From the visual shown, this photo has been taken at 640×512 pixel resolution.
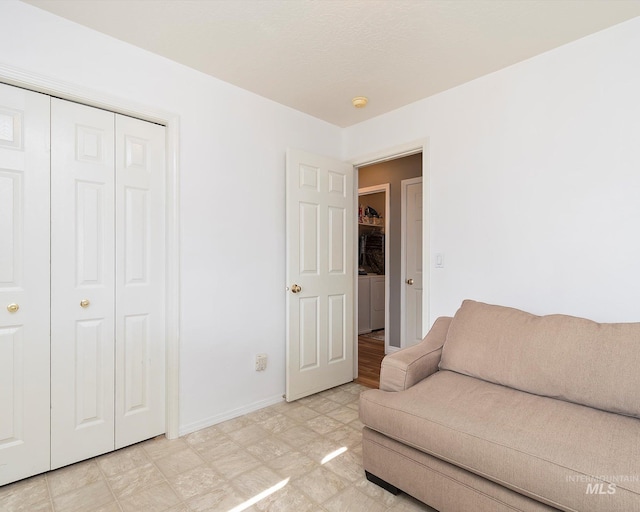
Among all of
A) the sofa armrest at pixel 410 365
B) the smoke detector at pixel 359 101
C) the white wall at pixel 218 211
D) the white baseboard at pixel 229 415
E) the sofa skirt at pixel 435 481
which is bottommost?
the white baseboard at pixel 229 415

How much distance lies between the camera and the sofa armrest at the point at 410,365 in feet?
6.16

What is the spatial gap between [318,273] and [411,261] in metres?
1.65

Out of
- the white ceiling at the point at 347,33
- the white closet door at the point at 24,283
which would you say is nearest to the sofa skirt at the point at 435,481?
the white closet door at the point at 24,283

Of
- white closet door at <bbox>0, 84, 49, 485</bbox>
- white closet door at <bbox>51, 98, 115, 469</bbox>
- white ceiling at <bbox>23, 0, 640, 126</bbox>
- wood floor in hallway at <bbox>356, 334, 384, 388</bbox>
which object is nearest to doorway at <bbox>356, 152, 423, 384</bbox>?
wood floor in hallway at <bbox>356, 334, 384, 388</bbox>

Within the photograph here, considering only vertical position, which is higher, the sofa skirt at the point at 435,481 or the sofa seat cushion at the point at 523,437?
the sofa seat cushion at the point at 523,437

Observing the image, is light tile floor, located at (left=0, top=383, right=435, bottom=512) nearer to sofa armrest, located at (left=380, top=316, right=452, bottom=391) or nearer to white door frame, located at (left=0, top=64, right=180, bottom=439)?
white door frame, located at (left=0, top=64, right=180, bottom=439)

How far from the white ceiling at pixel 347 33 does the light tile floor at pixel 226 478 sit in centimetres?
247

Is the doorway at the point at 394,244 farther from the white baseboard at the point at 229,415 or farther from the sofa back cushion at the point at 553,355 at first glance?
the sofa back cushion at the point at 553,355

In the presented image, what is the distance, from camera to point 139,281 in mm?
2227

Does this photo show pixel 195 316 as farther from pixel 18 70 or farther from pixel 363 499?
pixel 18 70

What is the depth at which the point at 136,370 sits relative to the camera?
2.21 metres

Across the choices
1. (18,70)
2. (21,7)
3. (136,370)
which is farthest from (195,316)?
(21,7)

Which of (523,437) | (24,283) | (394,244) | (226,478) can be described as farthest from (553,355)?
(394,244)

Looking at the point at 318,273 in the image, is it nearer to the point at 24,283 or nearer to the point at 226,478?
the point at 226,478
